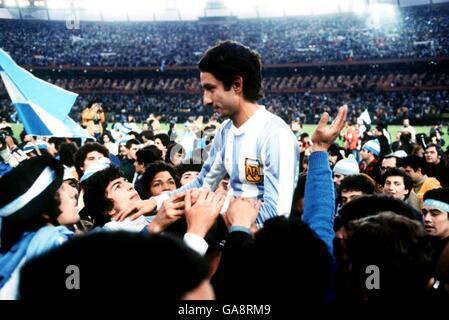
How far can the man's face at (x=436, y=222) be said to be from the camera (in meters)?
4.08

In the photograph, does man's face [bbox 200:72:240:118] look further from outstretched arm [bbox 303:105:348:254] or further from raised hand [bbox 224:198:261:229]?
raised hand [bbox 224:198:261:229]

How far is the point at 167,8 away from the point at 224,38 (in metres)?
8.46

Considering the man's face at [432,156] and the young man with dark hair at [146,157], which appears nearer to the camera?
the young man with dark hair at [146,157]

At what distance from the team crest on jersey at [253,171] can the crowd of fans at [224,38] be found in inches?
1916

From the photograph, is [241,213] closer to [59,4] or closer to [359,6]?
[359,6]

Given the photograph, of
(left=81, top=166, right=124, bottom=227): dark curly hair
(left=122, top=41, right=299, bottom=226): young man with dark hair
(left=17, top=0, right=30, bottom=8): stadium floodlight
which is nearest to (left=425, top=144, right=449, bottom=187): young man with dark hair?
(left=81, top=166, right=124, bottom=227): dark curly hair

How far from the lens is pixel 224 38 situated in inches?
2307

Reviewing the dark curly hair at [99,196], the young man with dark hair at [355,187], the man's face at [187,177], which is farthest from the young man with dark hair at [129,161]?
the young man with dark hair at [355,187]

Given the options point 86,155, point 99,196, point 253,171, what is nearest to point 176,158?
point 86,155

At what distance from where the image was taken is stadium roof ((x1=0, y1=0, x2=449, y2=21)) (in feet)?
185

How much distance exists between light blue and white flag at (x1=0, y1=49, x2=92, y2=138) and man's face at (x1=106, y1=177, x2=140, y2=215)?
2.77 metres

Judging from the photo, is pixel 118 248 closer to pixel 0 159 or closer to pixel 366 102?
pixel 0 159

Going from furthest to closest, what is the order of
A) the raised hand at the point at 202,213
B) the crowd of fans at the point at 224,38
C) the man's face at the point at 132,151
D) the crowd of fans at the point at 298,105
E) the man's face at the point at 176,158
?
the crowd of fans at the point at 224,38
the crowd of fans at the point at 298,105
the man's face at the point at 132,151
the man's face at the point at 176,158
the raised hand at the point at 202,213

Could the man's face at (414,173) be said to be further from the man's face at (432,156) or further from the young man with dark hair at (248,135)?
the young man with dark hair at (248,135)
